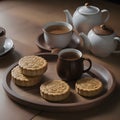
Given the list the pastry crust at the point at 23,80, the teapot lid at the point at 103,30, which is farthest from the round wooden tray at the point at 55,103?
the teapot lid at the point at 103,30

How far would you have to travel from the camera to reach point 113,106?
954 millimetres

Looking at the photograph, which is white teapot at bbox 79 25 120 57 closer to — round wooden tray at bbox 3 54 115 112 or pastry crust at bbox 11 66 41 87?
round wooden tray at bbox 3 54 115 112

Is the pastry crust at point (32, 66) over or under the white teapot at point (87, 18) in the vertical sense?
under

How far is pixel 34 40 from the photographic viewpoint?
4.36 feet

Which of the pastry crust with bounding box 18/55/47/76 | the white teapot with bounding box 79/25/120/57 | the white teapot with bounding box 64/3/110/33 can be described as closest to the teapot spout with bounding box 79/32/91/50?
the white teapot with bounding box 79/25/120/57

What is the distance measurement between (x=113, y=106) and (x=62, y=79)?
0.19 m

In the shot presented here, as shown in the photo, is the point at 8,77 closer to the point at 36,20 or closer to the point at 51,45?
the point at 51,45

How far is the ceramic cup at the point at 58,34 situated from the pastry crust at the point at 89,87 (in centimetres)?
24

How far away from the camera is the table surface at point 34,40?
0.92 metres

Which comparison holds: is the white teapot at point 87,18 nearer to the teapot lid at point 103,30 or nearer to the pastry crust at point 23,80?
the teapot lid at point 103,30

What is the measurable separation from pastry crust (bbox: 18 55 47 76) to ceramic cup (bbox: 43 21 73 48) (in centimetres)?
16

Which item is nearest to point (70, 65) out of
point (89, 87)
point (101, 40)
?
point (89, 87)

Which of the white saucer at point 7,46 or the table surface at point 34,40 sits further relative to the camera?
the white saucer at point 7,46

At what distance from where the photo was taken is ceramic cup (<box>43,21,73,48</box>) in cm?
120
